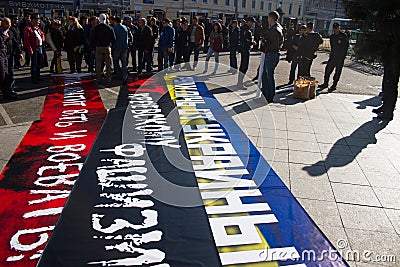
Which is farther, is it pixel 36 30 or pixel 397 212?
pixel 36 30

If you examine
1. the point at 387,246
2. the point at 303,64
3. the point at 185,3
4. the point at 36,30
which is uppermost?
the point at 185,3

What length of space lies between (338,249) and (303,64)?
7.22 meters

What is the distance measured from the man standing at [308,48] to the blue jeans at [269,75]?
219cm

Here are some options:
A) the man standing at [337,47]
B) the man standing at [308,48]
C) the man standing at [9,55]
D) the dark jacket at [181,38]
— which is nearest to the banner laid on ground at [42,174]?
the man standing at [9,55]

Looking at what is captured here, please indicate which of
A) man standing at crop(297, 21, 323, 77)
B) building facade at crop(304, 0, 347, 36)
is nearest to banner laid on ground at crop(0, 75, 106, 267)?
man standing at crop(297, 21, 323, 77)

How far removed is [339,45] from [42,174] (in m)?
8.29

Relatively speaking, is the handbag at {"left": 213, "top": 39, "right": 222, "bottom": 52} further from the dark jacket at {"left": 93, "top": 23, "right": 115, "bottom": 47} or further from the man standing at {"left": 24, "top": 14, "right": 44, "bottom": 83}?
the man standing at {"left": 24, "top": 14, "right": 44, "bottom": 83}

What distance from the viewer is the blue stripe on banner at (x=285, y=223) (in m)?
2.81

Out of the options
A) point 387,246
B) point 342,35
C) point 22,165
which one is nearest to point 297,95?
point 342,35

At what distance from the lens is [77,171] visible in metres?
4.05

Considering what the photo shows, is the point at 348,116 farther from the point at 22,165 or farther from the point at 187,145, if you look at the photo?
the point at 22,165

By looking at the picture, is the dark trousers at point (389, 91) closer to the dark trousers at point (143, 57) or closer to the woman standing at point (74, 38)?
the dark trousers at point (143, 57)

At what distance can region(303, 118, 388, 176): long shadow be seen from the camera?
14.8ft

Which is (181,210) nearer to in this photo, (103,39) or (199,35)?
(103,39)
